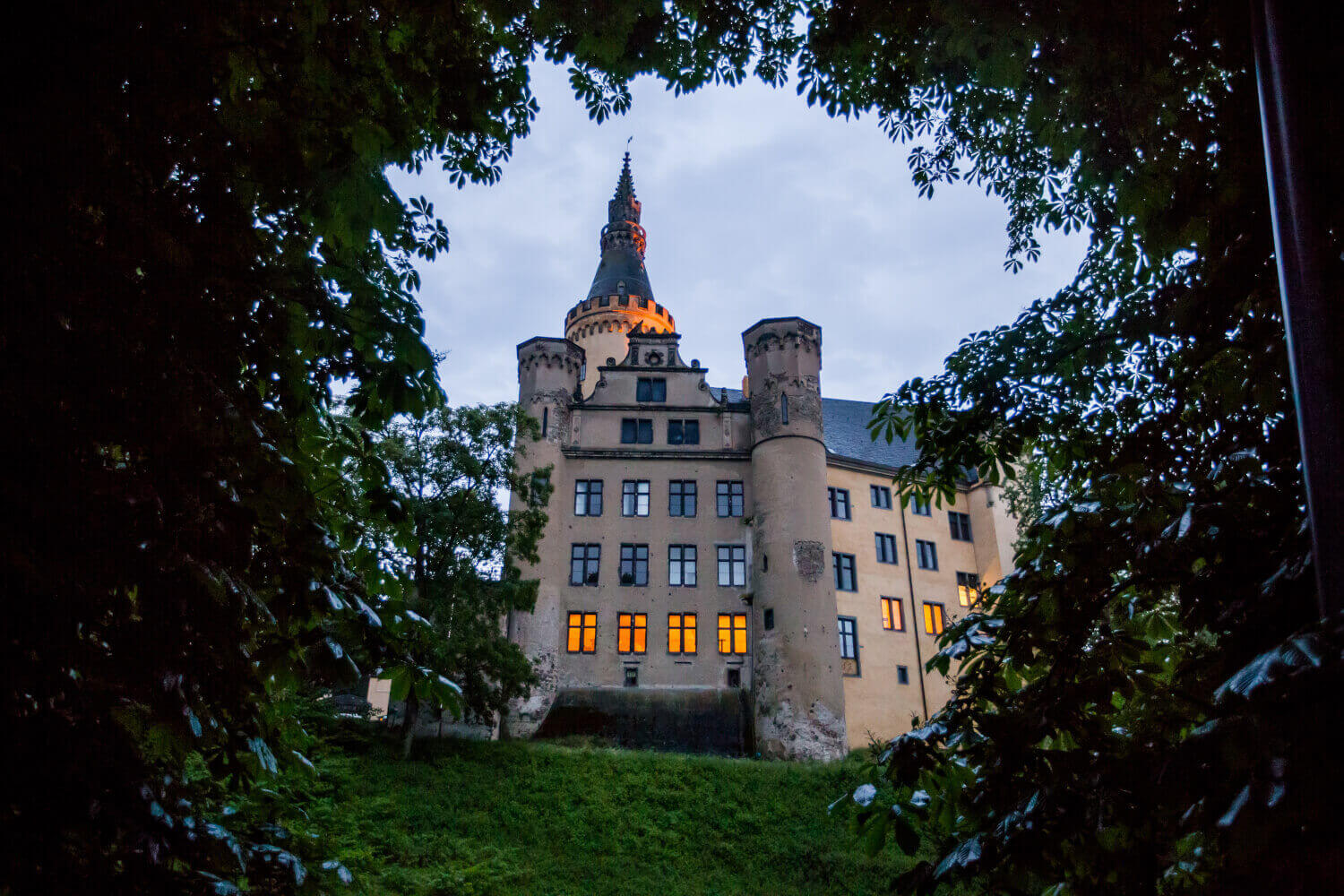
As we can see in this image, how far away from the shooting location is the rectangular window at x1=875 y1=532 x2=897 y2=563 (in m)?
34.3

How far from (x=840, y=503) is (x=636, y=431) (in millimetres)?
8590

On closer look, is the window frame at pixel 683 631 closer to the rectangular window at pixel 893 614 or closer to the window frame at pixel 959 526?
the rectangular window at pixel 893 614

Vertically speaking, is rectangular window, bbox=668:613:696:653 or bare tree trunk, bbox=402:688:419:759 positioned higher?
rectangular window, bbox=668:613:696:653

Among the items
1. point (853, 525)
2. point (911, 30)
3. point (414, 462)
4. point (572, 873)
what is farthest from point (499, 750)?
point (911, 30)

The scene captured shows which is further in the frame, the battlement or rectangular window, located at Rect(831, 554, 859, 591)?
the battlement

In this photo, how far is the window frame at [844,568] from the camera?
32.8 m

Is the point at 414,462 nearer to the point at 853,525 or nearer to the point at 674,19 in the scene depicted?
the point at 853,525

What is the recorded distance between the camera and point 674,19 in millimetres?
5434

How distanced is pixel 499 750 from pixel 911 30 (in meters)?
23.5

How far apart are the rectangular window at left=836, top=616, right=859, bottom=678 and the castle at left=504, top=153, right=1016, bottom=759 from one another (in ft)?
0.24

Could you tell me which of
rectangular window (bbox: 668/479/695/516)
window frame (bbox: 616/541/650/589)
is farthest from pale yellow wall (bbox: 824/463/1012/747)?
window frame (bbox: 616/541/650/589)

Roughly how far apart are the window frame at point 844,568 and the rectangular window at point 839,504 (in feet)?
5.06

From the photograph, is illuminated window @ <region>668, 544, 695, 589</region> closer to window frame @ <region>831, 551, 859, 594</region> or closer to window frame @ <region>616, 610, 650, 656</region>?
window frame @ <region>616, 610, 650, 656</region>

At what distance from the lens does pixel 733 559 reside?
31609 mm
